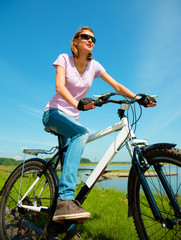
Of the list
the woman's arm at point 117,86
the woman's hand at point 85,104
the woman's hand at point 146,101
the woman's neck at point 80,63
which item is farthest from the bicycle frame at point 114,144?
the woman's neck at point 80,63

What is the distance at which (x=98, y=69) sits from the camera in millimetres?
2877

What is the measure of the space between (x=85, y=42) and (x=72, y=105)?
1.05 m

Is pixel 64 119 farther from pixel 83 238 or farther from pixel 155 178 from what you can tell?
pixel 83 238

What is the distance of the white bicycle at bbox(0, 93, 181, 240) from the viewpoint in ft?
5.54

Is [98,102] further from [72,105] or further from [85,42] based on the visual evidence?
[85,42]

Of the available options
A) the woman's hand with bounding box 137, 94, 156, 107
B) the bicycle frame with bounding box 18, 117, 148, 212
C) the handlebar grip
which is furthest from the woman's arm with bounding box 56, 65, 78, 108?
the woman's hand with bounding box 137, 94, 156, 107

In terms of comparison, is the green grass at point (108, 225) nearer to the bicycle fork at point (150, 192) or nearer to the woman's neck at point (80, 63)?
the bicycle fork at point (150, 192)

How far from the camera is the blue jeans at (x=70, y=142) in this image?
2.03 meters

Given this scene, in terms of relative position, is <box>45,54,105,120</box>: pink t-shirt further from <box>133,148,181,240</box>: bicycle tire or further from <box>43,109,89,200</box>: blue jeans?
<box>133,148,181,240</box>: bicycle tire

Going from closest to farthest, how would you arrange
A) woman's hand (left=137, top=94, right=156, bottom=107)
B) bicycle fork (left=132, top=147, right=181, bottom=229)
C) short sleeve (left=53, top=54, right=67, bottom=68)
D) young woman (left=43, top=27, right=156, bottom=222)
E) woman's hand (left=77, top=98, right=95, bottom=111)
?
bicycle fork (left=132, top=147, right=181, bottom=229) → woman's hand (left=77, top=98, right=95, bottom=111) → young woman (left=43, top=27, right=156, bottom=222) → woman's hand (left=137, top=94, right=156, bottom=107) → short sleeve (left=53, top=54, right=67, bottom=68)

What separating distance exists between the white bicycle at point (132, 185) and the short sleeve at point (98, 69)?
92 cm

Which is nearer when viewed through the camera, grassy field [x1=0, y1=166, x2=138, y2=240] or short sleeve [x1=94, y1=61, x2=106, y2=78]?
grassy field [x1=0, y1=166, x2=138, y2=240]

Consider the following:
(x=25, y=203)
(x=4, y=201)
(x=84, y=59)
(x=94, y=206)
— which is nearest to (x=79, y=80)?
(x=84, y=59)

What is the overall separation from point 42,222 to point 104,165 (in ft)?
6.10
